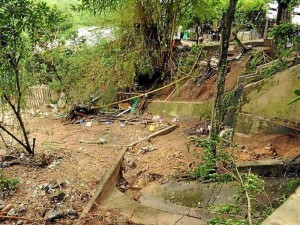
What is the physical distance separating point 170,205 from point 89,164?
A: 6.44ft

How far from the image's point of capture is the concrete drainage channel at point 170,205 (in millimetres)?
4320

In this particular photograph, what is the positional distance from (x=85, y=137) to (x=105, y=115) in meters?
1.83

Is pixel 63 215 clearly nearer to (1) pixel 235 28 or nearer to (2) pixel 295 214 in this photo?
(2) pixel 295 214

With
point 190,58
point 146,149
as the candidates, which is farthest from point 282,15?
point 146,149

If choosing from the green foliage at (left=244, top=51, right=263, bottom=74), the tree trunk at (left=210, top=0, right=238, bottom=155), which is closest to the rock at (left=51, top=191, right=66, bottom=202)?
the tree trunk at (left=210, top=0, right=238, bottom=155)

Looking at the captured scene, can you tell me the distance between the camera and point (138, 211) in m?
4.58

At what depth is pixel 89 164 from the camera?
6.00m

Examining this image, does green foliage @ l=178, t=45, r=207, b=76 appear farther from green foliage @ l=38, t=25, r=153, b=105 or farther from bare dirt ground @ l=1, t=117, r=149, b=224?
bare dirt ground @ l=1, t=117, r=149, b=224

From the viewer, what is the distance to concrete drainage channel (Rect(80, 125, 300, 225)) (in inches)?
170

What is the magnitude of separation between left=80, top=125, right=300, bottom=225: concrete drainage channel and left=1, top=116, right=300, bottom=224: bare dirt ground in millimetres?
200

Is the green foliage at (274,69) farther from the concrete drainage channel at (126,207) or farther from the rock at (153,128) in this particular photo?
the concrete drainage channel at (126,207)

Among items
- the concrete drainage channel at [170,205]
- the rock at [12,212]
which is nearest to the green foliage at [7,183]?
the rock at [12,212]

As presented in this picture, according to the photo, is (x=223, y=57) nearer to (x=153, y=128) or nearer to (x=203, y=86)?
(x=153, y=128)

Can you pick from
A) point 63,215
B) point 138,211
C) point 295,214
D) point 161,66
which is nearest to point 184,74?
point 161,66
